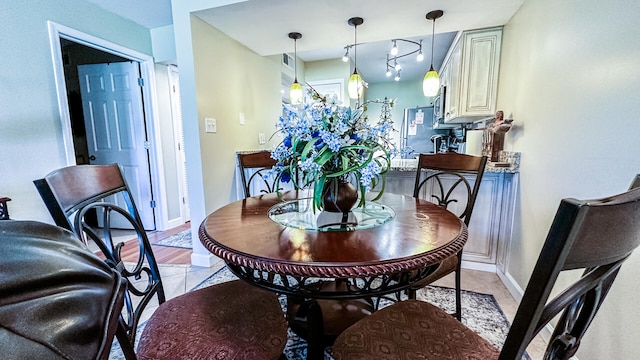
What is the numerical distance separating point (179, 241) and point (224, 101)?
167cm

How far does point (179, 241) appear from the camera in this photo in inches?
119

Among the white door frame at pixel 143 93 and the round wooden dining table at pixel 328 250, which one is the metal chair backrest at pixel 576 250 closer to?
the round wooden dining table at pixel 328 250

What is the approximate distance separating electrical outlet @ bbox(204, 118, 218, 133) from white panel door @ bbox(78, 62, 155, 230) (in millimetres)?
1361

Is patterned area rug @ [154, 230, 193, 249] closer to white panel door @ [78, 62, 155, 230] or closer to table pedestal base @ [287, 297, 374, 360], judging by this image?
white panel door @ [78, 62, 155, 230]

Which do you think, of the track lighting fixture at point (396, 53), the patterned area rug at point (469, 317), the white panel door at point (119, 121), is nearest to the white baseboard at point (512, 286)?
the patterned area rug at point (469, 317)

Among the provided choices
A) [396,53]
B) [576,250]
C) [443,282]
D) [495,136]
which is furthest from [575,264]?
[396,53]

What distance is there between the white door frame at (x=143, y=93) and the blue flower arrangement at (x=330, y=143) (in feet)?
7.56

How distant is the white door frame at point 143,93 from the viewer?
217 cm

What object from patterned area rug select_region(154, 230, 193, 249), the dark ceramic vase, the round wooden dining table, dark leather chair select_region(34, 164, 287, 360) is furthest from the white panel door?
the dark ceramic vase

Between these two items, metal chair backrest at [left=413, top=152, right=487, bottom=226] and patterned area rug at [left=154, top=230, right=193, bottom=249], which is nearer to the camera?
metal chair backrest at [left=413, top=152, right=487, bottom=226]

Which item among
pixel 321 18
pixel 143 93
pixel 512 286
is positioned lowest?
pixel 512 286

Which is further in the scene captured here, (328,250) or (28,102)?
(28,102)

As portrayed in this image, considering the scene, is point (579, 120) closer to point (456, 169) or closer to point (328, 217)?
point (456, 169)

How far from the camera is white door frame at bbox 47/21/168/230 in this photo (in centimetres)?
217
